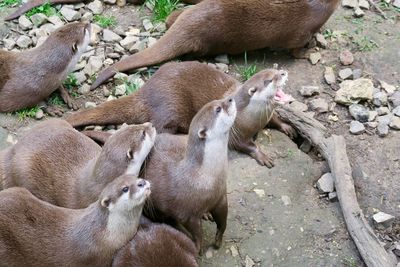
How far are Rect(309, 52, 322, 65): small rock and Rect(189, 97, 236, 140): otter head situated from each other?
1.27 metres

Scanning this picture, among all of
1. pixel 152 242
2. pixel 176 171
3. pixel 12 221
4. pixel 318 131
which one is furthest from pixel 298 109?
pixel 12 221

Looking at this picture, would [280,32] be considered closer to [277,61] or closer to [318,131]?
[277,61]

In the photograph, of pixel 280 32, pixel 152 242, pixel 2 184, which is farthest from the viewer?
pixel 280 32

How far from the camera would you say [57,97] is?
4.02 metres

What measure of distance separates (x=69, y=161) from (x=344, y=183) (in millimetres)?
1274

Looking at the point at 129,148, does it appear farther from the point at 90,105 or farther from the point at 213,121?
the point at 90,105

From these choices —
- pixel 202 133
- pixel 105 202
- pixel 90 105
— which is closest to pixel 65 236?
pixel 105 202

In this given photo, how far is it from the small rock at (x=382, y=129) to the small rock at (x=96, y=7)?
184 centimetres

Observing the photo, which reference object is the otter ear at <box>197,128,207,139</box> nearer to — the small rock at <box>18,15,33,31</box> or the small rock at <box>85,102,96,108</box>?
the small rock at <box>85,102,96,108</box>

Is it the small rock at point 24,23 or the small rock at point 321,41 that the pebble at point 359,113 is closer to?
the small rock at point 321,41

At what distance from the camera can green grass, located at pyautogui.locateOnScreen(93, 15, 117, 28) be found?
14.6 feet

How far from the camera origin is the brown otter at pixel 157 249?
9.43 feet

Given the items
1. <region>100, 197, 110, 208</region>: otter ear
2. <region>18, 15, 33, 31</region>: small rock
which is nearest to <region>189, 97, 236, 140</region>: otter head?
<region>100, 197, 110, 208</region>: otter ear

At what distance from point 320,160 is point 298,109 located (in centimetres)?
37
